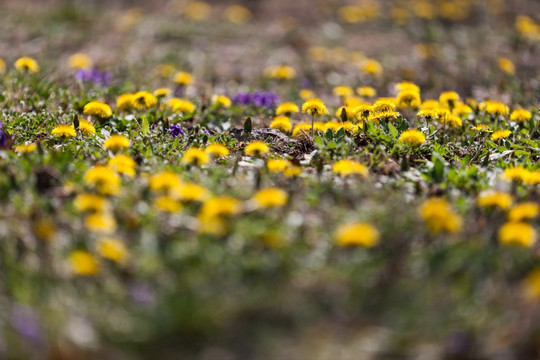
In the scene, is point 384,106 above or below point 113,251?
above

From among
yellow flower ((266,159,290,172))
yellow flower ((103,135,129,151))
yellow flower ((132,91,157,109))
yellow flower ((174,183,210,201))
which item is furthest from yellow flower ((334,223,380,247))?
yellow flower ((132,91,157,109))

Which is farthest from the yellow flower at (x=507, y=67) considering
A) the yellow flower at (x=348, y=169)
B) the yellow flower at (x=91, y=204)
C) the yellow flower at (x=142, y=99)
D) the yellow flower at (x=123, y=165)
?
the yellow flower at (x=91, y=204)

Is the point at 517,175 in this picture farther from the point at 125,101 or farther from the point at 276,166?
the point at 125,101

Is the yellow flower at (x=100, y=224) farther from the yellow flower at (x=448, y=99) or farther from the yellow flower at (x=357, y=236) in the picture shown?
the yellow flower at (x=448, y=99)

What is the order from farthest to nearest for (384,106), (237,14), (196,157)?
(237,14)
(384,106)
(196,157)

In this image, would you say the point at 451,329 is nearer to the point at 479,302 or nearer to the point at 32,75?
the point at 479,302

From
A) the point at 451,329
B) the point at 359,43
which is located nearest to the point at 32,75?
the point at 451,329

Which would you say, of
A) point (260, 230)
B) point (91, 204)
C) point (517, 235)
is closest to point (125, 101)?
point (91, 204)
